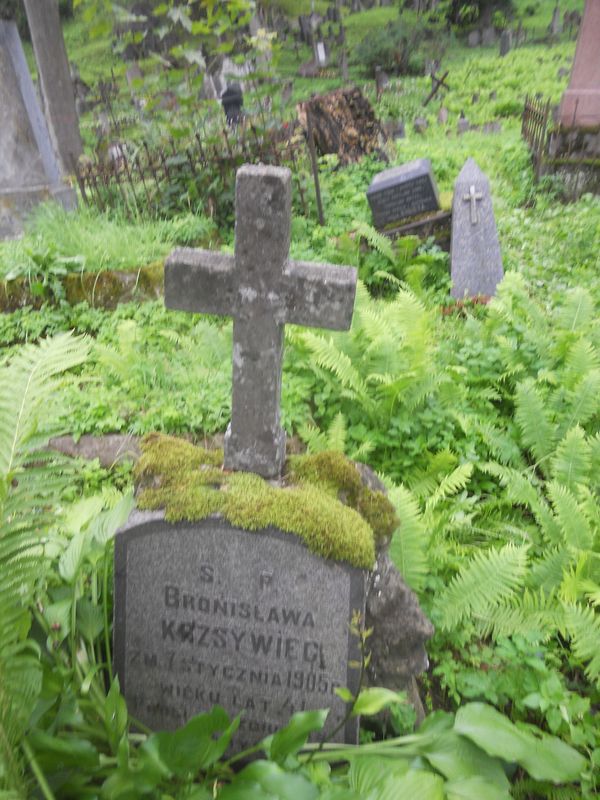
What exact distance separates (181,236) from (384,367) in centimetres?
288

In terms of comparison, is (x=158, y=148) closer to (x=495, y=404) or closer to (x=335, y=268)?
(x=495, y=404)

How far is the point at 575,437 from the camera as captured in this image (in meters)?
3.36

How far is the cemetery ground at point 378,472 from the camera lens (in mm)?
1695

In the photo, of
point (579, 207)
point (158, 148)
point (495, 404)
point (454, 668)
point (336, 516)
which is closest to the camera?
point (336, 516)

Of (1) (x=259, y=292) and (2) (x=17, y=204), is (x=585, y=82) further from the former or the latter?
(1) (x=259, y=292)

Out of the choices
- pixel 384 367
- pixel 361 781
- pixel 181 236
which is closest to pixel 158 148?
pixel 181 236

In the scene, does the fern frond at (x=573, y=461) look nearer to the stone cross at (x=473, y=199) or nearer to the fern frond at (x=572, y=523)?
the fern frond at (x=572, y=523)

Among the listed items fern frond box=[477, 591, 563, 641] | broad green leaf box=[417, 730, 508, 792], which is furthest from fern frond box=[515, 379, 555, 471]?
broad green leaf box=[417, 730, 508, 792]

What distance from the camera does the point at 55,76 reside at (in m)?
10.2

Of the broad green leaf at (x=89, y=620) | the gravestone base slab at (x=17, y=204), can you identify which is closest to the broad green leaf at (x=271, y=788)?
the broad green leaf at (x=89, y=620)

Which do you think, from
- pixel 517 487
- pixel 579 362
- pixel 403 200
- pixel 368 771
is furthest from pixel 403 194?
pixel 368 771

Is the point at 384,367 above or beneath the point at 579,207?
above

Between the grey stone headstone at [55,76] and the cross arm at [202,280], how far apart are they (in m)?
8.38

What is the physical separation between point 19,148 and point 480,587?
6.80 m
